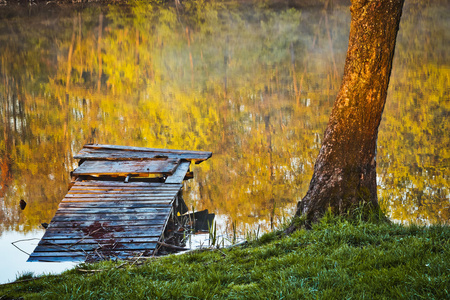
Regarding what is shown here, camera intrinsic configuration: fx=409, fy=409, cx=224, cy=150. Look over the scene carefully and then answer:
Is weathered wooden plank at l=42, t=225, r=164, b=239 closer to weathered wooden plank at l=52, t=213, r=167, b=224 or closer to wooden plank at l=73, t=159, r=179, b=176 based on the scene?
weathered wooden plank at l=52, t=213, r=167, b=224

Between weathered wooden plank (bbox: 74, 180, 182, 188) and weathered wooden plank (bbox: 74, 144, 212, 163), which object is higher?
weathered wooden plank (bbox: 74, 144, 212, 163)

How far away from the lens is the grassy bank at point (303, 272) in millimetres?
3234

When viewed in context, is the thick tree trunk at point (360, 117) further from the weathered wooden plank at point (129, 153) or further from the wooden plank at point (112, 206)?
the weathered wooden plank at point (129, 153)

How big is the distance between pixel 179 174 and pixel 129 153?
200 cm

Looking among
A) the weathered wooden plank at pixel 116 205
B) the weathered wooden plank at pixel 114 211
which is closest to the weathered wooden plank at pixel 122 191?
the weathered wooden plank at pixel 116 205

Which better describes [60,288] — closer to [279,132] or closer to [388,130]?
[279,132]

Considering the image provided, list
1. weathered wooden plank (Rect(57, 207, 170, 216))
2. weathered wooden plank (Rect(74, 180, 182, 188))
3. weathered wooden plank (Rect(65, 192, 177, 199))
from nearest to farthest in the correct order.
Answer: weathered wooden plank (Rect(57, 207, 170, 216)) < weathered wooden plank (Rect(65, 192, 177, 199)) < weathered wooden plank (Rect(74, 180, 182, 188))

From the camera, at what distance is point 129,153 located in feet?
34.5

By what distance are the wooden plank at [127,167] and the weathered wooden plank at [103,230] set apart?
8.16ft

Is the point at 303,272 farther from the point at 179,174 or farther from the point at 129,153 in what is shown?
the point at 129,153

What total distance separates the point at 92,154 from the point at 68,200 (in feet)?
9.63

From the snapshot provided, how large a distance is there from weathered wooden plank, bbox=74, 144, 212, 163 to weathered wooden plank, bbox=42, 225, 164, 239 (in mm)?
3583

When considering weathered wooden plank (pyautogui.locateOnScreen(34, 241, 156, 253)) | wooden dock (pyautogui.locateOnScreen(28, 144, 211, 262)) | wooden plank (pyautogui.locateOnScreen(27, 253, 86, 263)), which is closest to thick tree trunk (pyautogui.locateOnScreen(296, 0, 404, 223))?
weathered wooden plank (pyautogui.locateOnScreen(34, 241, 156, 253))

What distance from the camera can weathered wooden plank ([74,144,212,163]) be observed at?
1021 centimetres
